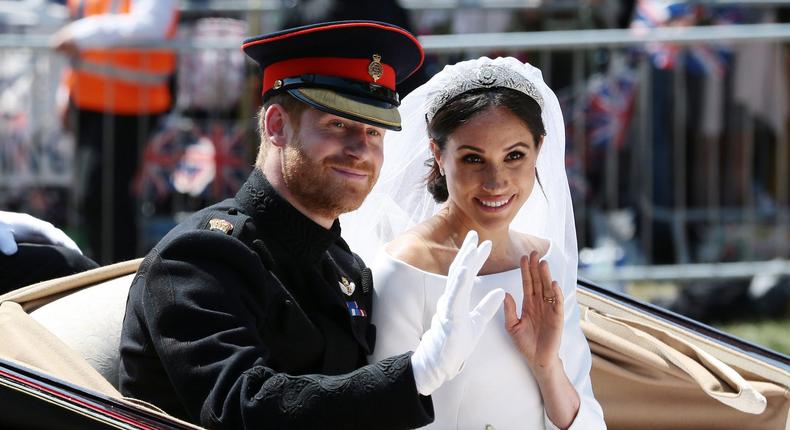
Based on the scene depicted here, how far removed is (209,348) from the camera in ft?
8.25

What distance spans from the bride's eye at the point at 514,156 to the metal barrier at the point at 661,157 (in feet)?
12.4

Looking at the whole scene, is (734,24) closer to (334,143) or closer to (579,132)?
(579,132)

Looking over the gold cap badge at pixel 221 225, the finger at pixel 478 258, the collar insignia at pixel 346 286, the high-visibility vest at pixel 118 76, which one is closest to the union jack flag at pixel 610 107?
the high-visibility vest at pixel 118 76

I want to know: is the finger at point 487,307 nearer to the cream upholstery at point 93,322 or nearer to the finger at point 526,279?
the finger at point 526,279

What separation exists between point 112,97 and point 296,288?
4.18 meters

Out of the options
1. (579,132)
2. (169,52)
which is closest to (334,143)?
(169,52)

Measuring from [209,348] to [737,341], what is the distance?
161 cm

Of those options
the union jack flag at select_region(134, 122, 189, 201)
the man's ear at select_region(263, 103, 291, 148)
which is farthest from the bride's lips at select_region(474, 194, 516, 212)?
the union jack flag at select_region(134, 122, 189, 201)

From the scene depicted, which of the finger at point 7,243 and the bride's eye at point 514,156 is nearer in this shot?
the bride's eye at point 514,156

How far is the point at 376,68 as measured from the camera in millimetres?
2916

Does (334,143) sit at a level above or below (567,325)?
above

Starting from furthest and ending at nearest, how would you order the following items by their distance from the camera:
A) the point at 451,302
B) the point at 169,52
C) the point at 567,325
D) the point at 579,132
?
the point at 579,132
the point at 169,52
the point at 567,325
the point at 451,302

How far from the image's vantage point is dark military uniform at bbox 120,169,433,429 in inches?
97.7

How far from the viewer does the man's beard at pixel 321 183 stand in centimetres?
280
